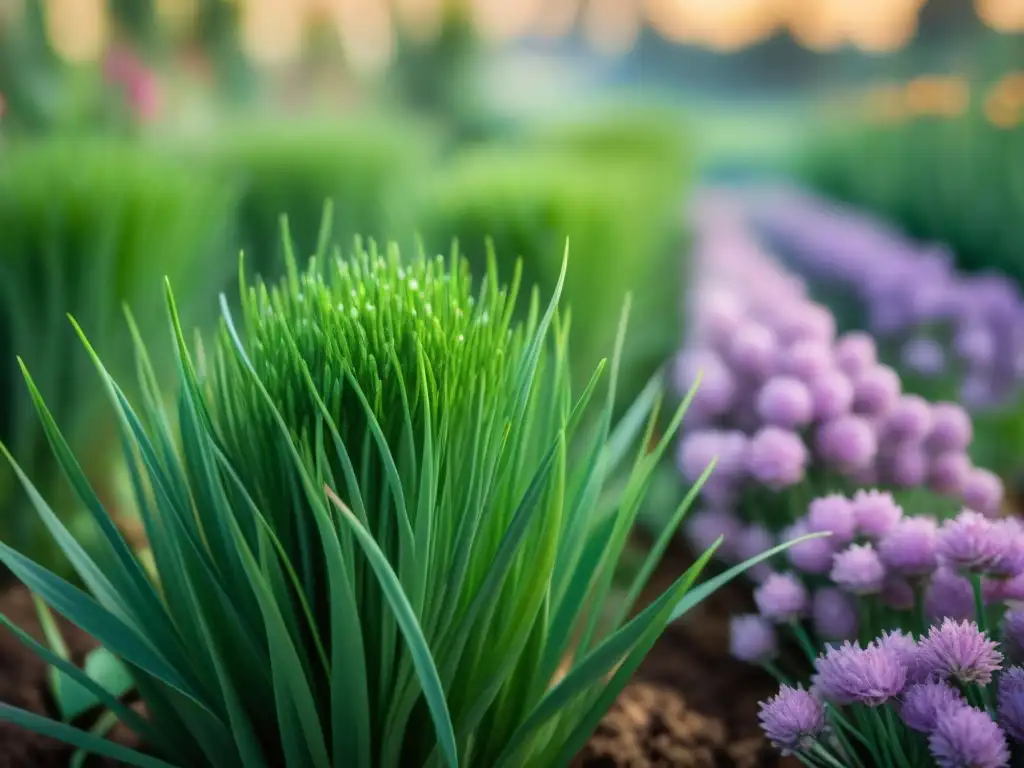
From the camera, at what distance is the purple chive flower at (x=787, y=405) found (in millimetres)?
981

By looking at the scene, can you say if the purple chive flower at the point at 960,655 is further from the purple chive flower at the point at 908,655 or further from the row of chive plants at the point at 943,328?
the row of chive plants at the point at 943,328

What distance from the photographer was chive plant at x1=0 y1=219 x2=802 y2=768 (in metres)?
0.56

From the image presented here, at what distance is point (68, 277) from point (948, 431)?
123cm

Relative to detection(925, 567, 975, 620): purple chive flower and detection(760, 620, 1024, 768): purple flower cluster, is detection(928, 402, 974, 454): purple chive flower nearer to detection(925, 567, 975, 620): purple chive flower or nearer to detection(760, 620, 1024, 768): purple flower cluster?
detection(925, 567, 975, 620): purple chive flower

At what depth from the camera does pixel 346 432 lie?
0.59 m

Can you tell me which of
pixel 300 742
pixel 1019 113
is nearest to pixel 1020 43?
pixel 1019 113

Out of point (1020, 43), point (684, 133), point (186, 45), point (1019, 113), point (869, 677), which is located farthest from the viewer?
point (684, 133)

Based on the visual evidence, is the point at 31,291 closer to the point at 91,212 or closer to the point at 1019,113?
the point at 91,212

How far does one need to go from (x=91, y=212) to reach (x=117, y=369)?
25 centimetres

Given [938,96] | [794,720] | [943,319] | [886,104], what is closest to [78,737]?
[794,720]

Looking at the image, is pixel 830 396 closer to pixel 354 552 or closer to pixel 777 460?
pixel 777 460

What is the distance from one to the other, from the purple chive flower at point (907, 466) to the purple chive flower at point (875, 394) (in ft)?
0.17

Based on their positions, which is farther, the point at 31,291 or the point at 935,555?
the point at 31,291

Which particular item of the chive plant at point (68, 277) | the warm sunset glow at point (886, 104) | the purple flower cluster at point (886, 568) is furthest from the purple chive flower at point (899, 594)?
the warm sunset glow at point (886, 104)
